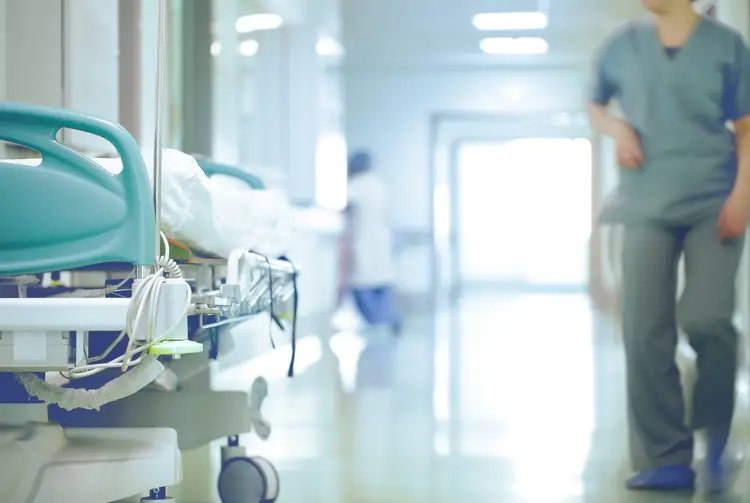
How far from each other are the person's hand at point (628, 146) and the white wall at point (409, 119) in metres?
7.18

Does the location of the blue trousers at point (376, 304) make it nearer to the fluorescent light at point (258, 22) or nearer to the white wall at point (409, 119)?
the fluorescent light at point (258, 22)

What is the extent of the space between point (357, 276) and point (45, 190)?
548 centimetres

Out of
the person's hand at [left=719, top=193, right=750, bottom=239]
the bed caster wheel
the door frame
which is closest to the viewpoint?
the bed caster wheel

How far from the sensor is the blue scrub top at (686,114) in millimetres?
2295

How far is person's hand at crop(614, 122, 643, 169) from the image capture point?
2348 millimetres

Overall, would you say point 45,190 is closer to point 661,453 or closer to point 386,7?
point 661,453

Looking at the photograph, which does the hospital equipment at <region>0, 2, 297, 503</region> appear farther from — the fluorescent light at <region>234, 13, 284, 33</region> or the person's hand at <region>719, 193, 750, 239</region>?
the fluorescent light at <region>234, 13, 284, 33</region>

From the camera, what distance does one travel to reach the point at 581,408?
347 centimetres

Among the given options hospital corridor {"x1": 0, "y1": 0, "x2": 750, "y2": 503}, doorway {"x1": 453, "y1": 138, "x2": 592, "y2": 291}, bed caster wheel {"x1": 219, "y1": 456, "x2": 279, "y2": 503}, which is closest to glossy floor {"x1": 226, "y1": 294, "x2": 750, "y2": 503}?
hospital corridor {"x1": 0, "y1": 0, "x2": 750, "y2": 503}

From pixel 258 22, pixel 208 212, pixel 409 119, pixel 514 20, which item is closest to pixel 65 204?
pixel 208 212

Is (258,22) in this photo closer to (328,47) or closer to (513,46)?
→ (328,47)

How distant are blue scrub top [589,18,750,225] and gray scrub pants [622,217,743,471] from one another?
63 millimetres

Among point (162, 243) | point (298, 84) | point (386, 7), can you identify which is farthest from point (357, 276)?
point (162, 243)

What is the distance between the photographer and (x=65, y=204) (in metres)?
1.34
